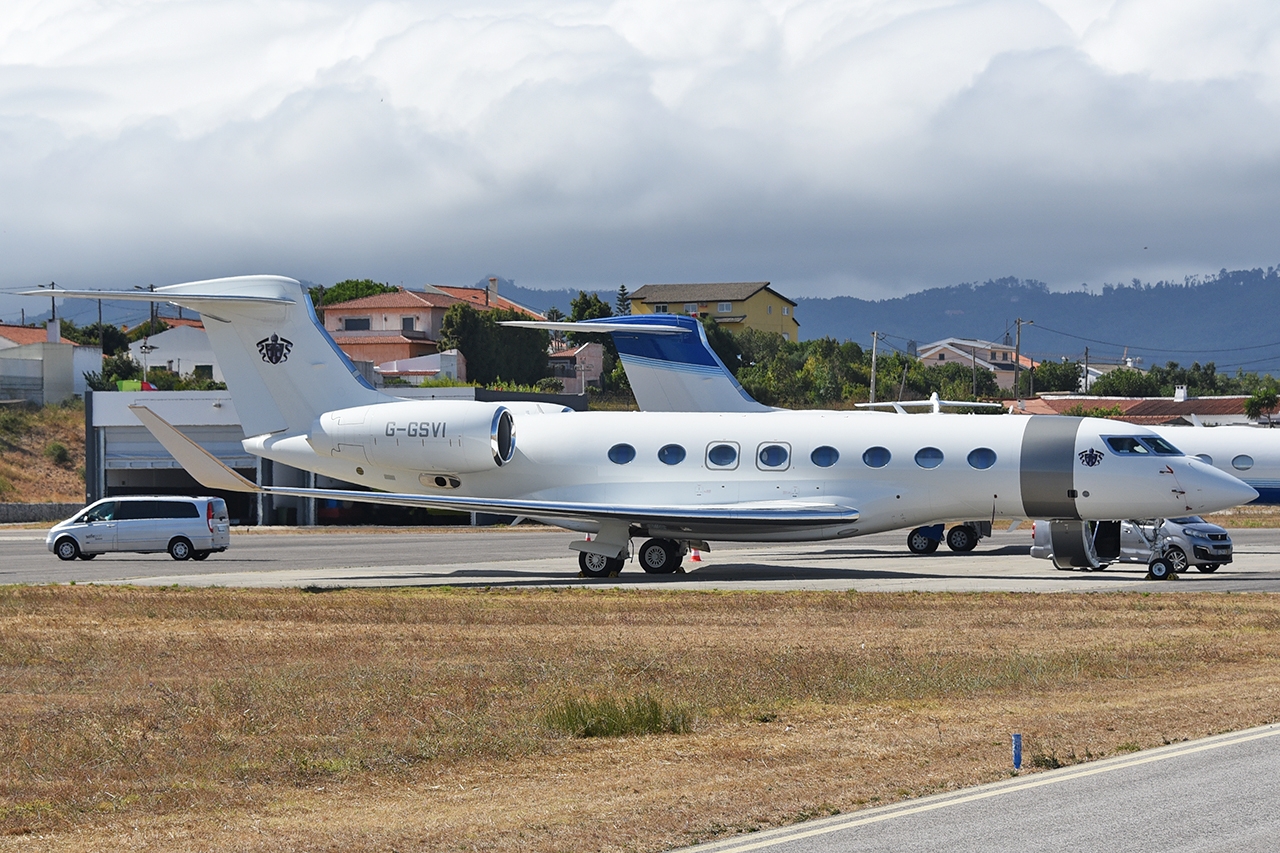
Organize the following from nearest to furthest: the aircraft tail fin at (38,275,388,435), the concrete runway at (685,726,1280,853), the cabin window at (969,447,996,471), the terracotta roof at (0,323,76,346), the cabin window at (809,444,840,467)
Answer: the concrete runway at (685,726,1280,853) < the cabin window at (969,447,996,471) < the cabin window at (809,444,840,467) < the aircraft tail fin at (38,275,388,435) < the terracotta roof at (0,323,76,346)

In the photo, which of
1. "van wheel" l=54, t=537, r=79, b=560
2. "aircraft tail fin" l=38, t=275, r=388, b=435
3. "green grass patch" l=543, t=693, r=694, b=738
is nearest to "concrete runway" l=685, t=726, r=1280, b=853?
"green grass patch" l=543, t=693, r=694, b=738

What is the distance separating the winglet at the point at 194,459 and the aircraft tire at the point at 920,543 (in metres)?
17.5

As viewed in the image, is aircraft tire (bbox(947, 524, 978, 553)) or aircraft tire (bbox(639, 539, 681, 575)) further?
aircraft tire (bbox(947, 524, 978, 553))

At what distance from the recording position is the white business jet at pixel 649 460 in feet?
96.4

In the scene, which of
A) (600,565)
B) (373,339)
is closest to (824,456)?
(600,565)

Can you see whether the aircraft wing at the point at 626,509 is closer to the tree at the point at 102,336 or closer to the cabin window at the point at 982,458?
the cabin window at the point at 982,458

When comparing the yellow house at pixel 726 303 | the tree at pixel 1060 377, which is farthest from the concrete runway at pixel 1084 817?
the yellow house at pixel 726 303

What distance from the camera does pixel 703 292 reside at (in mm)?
192125

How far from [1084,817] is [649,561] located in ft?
72.3

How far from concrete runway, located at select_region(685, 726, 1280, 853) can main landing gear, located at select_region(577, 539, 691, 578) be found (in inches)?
796

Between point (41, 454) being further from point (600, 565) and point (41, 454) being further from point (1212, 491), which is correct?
point (1212, 491)

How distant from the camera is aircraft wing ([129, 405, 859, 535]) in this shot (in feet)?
95.7

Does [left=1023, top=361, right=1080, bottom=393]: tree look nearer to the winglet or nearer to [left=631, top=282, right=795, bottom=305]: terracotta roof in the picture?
[left=631, top=282, right=795, bottom=305]: terracotta roof

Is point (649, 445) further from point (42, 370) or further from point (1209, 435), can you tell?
point (42, 370)
